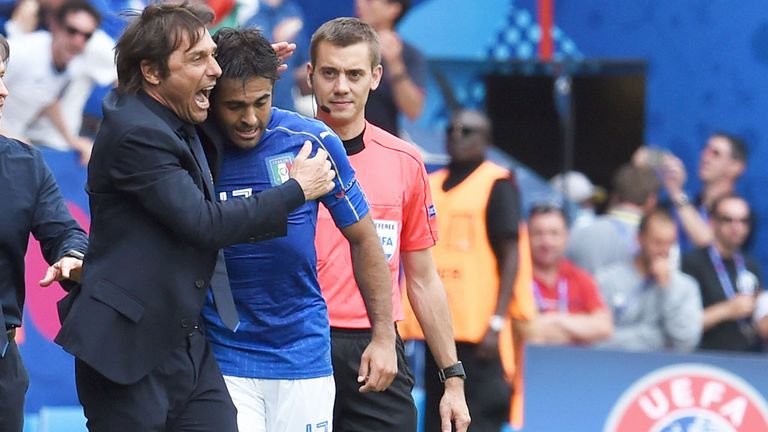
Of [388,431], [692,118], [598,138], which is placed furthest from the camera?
[598,138]

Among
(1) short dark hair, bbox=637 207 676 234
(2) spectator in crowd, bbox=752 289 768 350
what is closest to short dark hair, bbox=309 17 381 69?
(1) short dark hair, bbox=637 207 676 234

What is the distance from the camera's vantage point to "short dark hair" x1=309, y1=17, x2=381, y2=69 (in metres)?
5.14

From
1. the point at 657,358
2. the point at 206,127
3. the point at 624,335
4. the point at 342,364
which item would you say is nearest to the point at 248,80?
the point at 206,127

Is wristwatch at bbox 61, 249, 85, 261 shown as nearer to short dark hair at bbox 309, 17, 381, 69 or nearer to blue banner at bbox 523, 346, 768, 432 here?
short dark hair at bbox 309, 17, 381, 69

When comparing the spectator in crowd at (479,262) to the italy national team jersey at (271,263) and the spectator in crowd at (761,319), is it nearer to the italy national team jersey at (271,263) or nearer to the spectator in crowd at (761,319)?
the spectator in crowd at (761,319)

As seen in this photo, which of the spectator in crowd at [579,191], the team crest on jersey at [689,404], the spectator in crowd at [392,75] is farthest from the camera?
the spectator in crowd at [579,191]

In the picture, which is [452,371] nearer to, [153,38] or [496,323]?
[153,38]

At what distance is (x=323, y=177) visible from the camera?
418 cm

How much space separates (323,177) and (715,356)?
12.1 feet

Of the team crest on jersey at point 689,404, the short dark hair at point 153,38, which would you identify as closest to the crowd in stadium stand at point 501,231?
the team crest on jersey at point 689,404

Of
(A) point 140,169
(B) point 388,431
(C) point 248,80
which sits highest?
(C) point 248,80

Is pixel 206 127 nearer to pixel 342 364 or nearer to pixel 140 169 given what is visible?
pixel 140 169

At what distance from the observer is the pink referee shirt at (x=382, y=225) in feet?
16.8

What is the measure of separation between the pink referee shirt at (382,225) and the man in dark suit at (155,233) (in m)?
1.03
